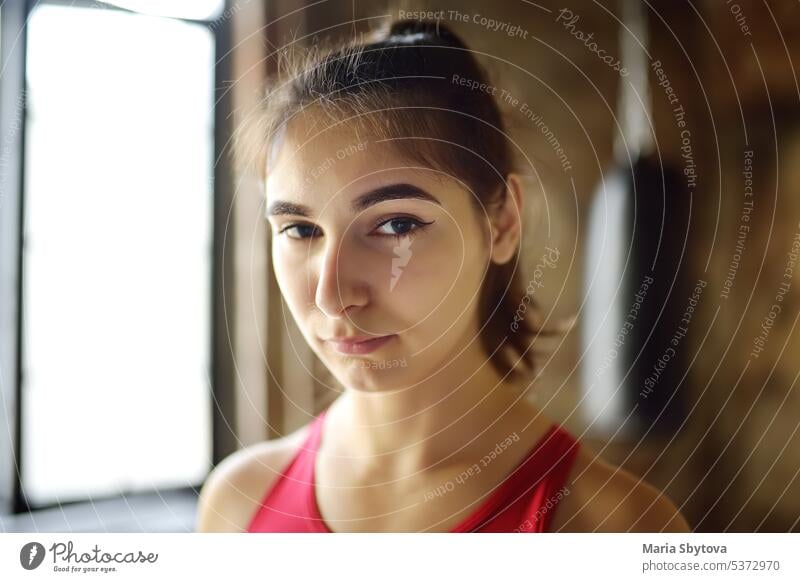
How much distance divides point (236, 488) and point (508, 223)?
27 cm

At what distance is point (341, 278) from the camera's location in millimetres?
428

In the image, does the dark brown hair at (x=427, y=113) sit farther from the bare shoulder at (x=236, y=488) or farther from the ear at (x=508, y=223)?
the bare shoulder at (x=236, y=488)

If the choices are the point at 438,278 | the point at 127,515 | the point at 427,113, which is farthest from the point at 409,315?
the point at 127,515

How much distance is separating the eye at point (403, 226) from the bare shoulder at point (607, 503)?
19cm

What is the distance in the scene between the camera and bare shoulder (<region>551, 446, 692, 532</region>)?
1.44 ft

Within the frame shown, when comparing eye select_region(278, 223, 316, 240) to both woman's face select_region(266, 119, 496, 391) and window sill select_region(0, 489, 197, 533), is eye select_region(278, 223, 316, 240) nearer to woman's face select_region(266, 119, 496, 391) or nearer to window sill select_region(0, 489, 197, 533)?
woman's face select_region(266, 119, 496, 391)

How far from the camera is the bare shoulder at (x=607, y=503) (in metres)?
0.44

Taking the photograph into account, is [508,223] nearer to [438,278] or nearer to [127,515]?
[438,278]

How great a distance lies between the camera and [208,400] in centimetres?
47
